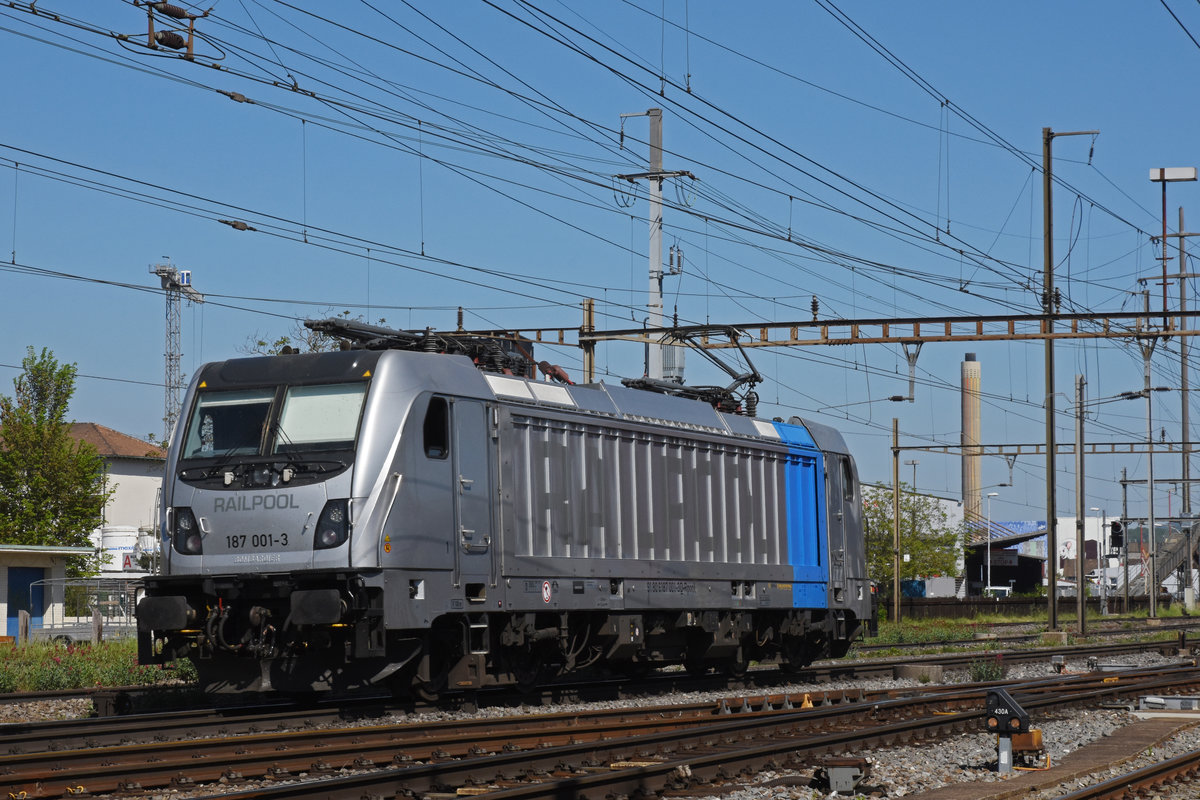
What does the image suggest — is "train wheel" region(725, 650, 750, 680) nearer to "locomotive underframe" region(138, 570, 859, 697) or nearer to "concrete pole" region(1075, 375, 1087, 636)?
"locomotive underframe" region(138, 570, 859, 697)

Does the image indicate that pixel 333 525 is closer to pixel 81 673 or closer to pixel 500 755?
pixel 500 755

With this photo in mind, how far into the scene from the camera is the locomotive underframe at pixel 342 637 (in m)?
14.4

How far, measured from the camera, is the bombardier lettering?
1492 cm

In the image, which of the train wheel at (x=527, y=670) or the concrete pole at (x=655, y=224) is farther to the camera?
the concrete pole at (x=655, y=224)

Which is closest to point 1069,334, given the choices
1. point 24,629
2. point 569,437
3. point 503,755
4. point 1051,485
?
point 1051,485

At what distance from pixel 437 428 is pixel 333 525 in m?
1.72

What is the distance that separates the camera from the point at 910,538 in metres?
81.5

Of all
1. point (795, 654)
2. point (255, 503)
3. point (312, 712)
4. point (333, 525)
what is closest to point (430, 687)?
point (312, 712)

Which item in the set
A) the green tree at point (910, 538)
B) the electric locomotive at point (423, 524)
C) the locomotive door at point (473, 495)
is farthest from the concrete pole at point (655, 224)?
the green tree at point (910, 538)

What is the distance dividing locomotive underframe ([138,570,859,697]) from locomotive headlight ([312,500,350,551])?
0.34 metres

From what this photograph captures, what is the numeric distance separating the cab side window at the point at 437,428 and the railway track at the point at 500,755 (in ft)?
10.0

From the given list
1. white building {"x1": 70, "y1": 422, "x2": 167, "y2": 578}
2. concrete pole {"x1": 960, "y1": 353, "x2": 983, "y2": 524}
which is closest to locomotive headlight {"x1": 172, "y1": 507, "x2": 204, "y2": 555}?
white building {"x1": 70, "y1": 422, "x2": 167, "y2": 578}

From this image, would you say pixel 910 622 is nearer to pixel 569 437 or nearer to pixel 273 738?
pixel 569 437

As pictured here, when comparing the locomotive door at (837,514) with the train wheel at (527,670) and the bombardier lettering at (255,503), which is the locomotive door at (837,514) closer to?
the train wheel at (527,670)
